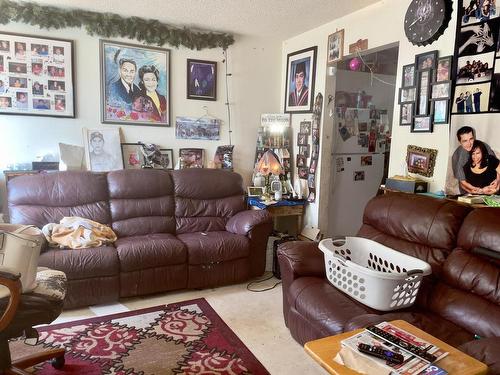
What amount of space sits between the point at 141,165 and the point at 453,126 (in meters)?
2.90

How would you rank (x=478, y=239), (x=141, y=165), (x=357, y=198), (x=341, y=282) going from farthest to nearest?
(x=357, y=198)
(x=141, y=165)
(x=341, y=282)
(x=478, y=239)

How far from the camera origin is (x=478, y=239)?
1998 mm

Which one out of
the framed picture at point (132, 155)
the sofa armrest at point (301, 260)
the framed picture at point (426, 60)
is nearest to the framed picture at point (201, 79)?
the framed picture at point (132, 155)

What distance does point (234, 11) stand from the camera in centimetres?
342

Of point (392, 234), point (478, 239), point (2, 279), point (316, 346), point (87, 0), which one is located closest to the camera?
point (316, 346)

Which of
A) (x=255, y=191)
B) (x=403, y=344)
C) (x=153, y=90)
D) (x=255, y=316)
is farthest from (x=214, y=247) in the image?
→ (x=403, y=344)

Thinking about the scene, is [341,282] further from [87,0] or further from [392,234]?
[87,0]

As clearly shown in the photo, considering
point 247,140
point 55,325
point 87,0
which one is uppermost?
point 87,0

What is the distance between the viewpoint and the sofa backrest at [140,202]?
11.0ft

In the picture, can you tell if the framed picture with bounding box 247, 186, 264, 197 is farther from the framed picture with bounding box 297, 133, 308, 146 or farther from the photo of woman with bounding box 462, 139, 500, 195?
the photo of woman with bounding box 462, 139, 500, 195

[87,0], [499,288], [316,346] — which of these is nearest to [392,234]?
[499,288]

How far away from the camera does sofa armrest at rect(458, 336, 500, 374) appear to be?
1355 millimetres

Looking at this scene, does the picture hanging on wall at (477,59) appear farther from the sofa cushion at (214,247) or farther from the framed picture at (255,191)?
the framed picture at (255,191)

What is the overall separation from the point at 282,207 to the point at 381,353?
263 cm
